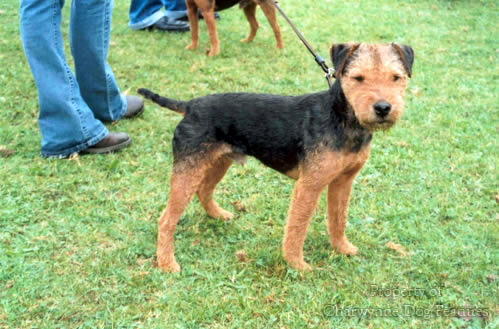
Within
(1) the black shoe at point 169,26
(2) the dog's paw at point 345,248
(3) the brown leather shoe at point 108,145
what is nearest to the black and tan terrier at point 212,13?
(1) the black shoe at point 169,26

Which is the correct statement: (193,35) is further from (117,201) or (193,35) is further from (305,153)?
(305,153)

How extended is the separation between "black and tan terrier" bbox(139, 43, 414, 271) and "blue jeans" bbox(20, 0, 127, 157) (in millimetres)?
1398

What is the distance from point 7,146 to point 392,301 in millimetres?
4070

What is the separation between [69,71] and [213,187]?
6.51ft

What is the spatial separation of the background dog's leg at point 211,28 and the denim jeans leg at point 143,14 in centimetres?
169

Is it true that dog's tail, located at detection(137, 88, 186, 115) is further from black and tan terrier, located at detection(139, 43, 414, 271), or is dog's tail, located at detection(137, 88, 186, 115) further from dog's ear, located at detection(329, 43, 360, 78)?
dog's ear, located at detection(329, 43, 360, 78)

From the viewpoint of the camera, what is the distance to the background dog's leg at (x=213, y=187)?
11.9 feet

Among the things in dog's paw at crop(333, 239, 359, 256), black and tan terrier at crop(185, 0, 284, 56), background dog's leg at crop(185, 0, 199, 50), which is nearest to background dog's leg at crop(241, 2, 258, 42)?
black and tan terrier at crop(185, 0, 284, 56)

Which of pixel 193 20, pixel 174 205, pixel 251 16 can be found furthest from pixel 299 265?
pixel 251 16

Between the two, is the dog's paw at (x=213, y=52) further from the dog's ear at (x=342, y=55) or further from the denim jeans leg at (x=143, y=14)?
the dog's ear at (x=342, y=55)

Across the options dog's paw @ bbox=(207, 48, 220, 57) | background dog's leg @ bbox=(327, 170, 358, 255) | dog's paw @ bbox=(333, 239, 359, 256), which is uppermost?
background dog's leg @ bbox=(327, 170, 358, 255)

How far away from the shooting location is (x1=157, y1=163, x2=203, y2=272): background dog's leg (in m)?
3.16

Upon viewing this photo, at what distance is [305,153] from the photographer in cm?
304

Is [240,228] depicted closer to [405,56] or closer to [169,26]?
[405,56]
